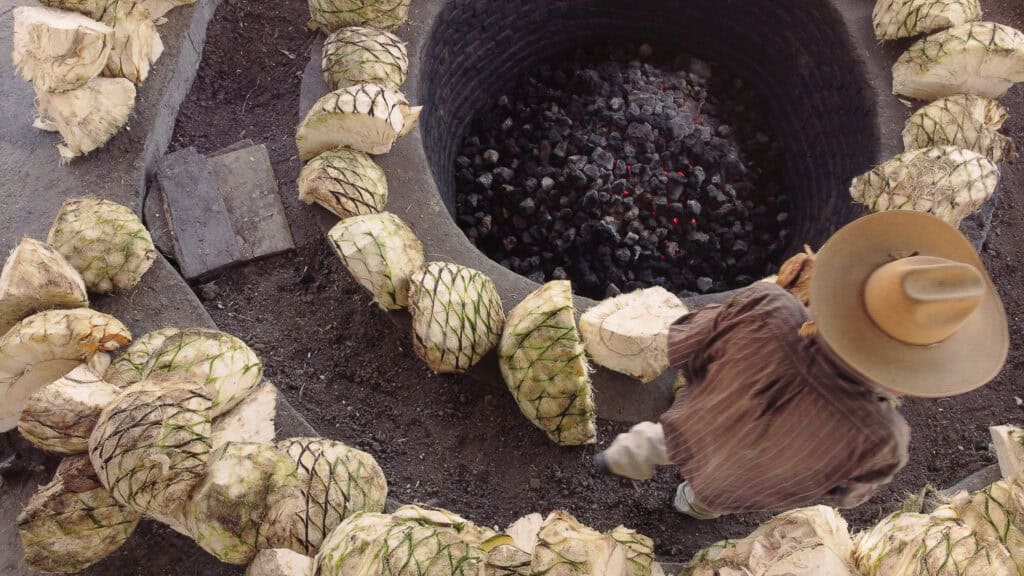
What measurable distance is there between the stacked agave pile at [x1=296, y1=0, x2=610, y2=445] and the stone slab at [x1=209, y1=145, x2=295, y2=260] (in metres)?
0.27

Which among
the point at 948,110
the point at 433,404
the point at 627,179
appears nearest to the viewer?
the point at 433,404

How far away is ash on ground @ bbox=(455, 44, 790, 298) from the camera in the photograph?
113 inches

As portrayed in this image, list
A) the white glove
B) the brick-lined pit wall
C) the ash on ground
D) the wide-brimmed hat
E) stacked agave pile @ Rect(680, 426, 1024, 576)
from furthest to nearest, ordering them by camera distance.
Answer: the ash on ground, the brick-lined pit wall, the white glove, stacked agave pile @ Rect(680, 426, 1024, 576), the wide-brimmed hat

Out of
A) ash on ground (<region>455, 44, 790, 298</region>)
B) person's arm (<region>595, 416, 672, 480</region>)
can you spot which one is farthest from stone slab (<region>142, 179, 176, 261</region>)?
person's arm (<region>595, 416, 672, 480</region>)

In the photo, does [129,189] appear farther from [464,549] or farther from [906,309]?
[906,309]

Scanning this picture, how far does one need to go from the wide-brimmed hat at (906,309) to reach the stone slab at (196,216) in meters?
1.76

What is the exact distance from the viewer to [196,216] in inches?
89.4

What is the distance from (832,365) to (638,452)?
0.57m

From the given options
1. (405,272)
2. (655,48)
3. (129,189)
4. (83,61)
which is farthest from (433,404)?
(655,48)

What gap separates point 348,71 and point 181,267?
0.80 m

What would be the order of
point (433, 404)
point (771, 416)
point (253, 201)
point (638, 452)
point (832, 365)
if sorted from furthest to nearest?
point (253, 201) < point (433, 404) < point (638, 452) < point (771, 416) < point (832, 365)

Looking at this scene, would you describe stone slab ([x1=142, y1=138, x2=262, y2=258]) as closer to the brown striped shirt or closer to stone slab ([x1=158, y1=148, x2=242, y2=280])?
stone slab ([x1=158, y1=148, x2=242, y2=280])

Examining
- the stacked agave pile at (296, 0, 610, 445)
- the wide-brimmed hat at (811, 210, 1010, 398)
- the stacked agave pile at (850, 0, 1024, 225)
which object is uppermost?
the stacked agave pile at (850, 0, 1024, 225)

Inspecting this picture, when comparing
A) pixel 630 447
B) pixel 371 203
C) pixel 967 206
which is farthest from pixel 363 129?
pixel 967 206
